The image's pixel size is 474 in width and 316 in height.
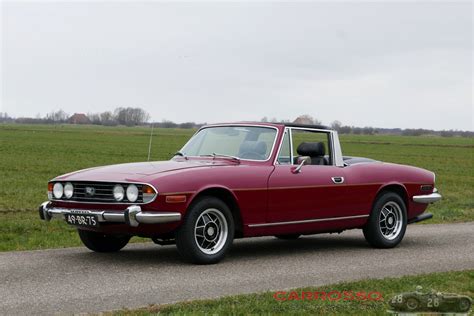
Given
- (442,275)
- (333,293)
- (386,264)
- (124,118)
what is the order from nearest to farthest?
(333,293), (442,275), (386,264), (124,118)

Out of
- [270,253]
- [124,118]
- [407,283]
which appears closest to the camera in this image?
[407,283]

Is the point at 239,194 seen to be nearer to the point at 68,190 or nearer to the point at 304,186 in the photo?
the point at 304,186

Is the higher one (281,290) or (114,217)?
(114,217)

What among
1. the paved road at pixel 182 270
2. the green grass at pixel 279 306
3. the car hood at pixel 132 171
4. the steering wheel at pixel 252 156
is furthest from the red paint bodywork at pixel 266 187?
the green grass at pixel 279 306

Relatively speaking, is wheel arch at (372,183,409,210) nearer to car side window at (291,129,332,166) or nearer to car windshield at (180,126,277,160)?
car side window at (291,129,332,166)

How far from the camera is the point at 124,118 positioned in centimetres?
1042

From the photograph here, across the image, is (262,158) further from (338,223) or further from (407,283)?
(407,283)

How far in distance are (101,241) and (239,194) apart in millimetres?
1805

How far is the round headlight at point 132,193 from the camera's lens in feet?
23.4

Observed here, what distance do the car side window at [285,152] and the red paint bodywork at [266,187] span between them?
78mm

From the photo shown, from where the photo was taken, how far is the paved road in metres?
5.71

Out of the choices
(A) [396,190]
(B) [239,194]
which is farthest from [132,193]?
(A) [396,190]

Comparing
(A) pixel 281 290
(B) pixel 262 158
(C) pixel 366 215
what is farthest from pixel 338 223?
(A) pixel 281 290

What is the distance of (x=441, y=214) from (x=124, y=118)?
760 cm
